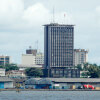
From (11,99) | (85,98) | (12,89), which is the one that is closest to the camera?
(11,99)

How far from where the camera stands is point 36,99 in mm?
138750

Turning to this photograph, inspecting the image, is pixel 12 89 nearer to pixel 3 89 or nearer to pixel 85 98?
pixel 3 89

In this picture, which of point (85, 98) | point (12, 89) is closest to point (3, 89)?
point (12, 89)

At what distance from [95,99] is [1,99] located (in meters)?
22.3

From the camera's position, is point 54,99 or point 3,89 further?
point 3,89

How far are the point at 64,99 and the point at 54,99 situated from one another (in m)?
2.27

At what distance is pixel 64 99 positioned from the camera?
456 ft

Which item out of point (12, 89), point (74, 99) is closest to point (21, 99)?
point (74, 99)

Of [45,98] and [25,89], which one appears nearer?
[45,98]

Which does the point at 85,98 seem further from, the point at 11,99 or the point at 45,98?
the point at 11,99

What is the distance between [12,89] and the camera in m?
198

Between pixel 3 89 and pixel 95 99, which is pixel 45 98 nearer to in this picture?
pixel 95 99

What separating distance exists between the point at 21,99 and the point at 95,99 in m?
18.2

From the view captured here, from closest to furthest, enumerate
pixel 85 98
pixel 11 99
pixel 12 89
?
pixel 11 99
pixel 85 98
pixel 12 89
